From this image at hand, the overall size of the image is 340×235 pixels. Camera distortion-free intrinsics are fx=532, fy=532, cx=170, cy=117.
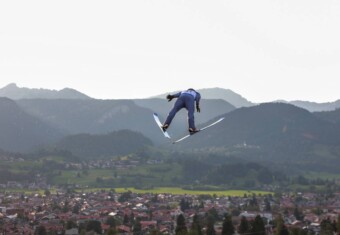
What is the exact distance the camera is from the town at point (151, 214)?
230 feet

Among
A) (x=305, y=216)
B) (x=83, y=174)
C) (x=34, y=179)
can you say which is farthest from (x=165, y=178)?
(x=305, y=216)

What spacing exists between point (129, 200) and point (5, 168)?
6970 centimetres

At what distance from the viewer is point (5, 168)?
17175 centimetres

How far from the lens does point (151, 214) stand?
294ft

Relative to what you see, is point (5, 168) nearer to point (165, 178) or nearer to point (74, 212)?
point (165, 178)

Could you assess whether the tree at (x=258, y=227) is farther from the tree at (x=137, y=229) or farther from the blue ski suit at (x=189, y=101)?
the blue ski suit at (x=189, y=101)

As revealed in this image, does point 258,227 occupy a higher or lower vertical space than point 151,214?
higher

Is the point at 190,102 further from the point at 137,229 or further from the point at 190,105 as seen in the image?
the point at 137,229

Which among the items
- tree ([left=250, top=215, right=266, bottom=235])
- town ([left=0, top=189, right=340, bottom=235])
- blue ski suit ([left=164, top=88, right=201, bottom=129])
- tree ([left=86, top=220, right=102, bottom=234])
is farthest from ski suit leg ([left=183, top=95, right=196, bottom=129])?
tree ([left=86, top=220, right=102, bottom=234])

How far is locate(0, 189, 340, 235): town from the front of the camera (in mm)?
70062

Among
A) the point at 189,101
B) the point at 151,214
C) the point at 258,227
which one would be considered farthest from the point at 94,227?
the point at 189,101

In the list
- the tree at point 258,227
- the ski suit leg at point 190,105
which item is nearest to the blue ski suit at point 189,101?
the ski suit leg at point 190,105

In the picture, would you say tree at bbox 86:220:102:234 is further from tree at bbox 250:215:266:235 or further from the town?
tree at bbox 250:215:266:235

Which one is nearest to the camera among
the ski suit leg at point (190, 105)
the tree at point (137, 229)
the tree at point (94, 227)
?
A: the ski suit leg at point (190, 105)
